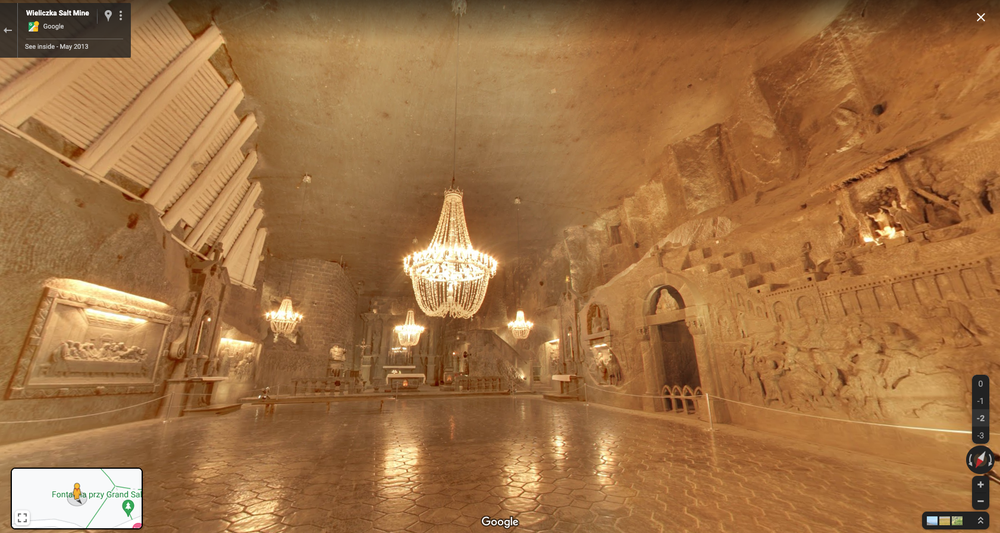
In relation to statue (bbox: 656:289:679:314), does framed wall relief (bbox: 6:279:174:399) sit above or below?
below

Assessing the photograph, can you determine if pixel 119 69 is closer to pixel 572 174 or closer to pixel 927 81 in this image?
pixel 572 174

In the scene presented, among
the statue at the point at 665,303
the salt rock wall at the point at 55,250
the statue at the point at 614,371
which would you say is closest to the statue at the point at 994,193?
the statue at the point at 665,303

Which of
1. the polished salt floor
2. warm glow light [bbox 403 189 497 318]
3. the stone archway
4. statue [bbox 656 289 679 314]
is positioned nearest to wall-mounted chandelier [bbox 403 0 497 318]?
warm glow light [bbox 403 189 497 318]

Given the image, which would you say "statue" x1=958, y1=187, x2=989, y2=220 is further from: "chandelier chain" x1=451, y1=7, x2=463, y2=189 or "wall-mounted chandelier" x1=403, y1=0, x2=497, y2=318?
"chandelier chain" x1=451, y1=7, x2=463, y2=189

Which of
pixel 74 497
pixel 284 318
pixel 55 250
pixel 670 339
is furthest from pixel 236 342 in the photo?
pixel 670 339

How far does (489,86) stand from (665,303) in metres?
5.80

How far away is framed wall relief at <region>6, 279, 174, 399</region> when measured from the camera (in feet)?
15.4

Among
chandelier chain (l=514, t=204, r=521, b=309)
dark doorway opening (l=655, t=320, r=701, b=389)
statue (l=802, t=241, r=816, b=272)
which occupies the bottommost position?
dark doorway opening (l=655, t=320, r=701, b=389)

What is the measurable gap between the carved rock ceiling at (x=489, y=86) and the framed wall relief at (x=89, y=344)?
402 centimetres

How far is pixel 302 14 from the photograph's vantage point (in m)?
4.84

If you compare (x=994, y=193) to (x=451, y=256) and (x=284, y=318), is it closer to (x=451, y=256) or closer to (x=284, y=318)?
(x=451, y=256)

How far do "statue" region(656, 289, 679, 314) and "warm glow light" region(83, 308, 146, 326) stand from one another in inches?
407

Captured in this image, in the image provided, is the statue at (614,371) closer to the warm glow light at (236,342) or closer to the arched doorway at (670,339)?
the arched doorway at (670,339)
